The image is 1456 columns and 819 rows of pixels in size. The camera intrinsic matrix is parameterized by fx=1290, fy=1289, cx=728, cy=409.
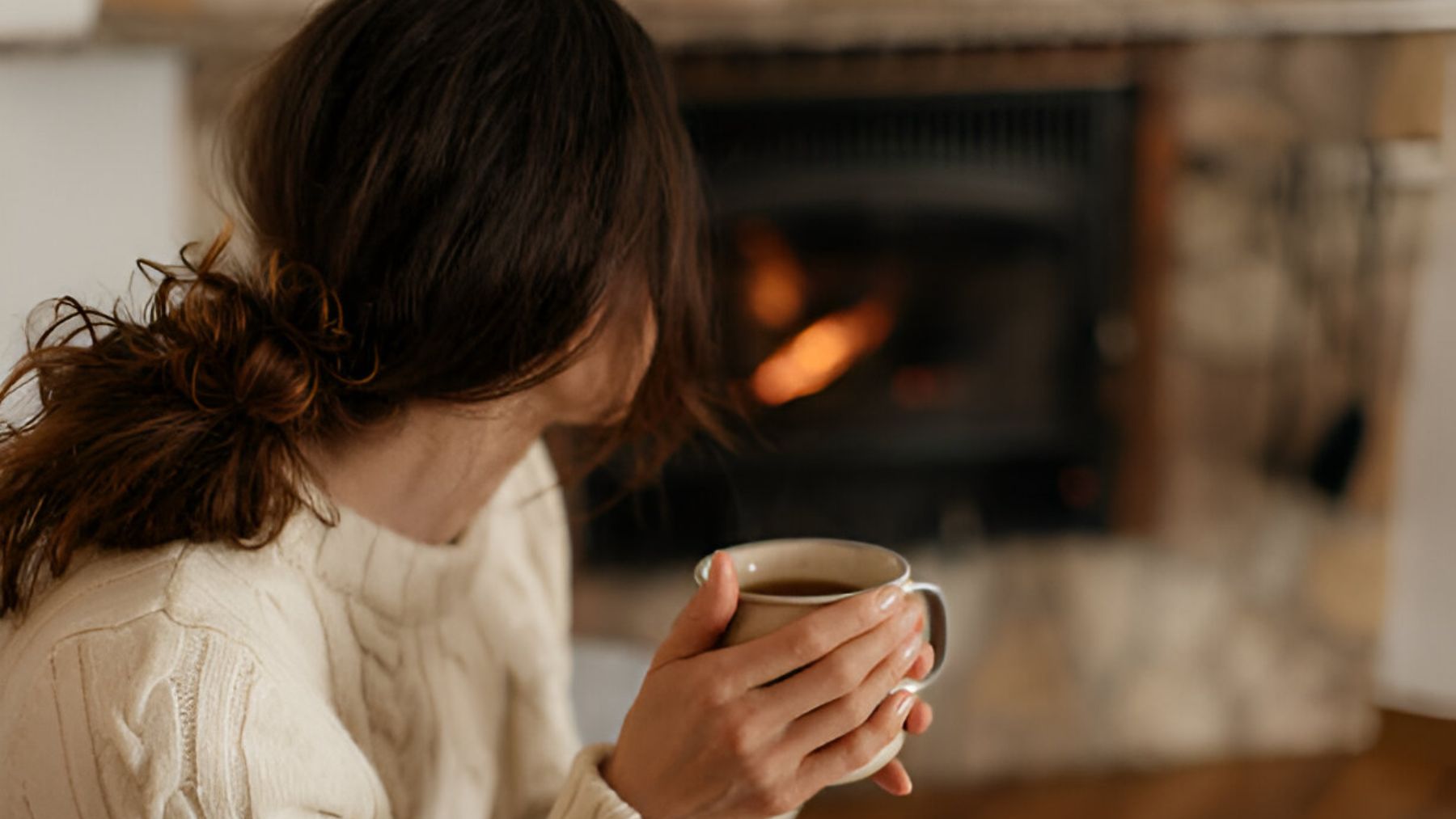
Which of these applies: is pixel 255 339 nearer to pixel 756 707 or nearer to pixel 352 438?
pixel 352 438

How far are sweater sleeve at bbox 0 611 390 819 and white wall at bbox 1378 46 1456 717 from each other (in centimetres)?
113

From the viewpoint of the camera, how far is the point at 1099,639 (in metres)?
1.85

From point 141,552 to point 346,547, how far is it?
12cm

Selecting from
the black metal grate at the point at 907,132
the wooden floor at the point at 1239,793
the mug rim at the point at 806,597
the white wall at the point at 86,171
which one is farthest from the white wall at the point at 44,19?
the wooden floor at the point at 1239,793

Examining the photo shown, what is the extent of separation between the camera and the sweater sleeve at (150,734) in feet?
1.85

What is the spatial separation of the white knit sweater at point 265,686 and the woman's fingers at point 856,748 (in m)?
0.09

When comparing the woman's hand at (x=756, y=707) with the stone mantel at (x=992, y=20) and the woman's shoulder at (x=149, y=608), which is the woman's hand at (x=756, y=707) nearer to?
the woman's shoulder at (x=149, y=608)

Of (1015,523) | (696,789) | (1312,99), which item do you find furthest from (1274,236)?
(696,789)

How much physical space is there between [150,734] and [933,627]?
14.9 inches

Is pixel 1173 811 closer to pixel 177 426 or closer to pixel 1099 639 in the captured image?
pixel 1099 639

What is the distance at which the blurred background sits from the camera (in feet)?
5.38

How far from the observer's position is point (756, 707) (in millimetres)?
595

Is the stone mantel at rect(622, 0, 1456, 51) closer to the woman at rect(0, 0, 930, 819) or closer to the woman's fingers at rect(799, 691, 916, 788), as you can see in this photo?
the woman at rect(0, 0, 930, 819)

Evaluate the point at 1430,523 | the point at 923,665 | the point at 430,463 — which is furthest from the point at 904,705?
the point at 1430,523
